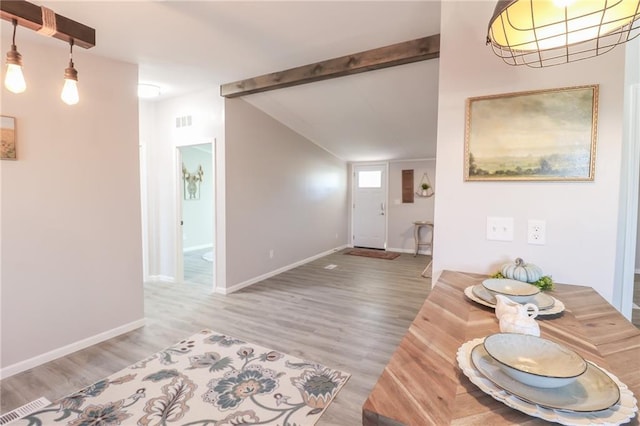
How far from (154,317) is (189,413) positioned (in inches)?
68.5

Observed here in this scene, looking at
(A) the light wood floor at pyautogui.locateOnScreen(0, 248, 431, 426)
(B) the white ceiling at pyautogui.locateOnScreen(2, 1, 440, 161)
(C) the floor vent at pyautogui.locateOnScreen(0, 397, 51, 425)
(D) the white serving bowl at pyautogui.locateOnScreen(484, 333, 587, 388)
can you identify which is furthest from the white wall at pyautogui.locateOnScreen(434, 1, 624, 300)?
(C) the floor vent at pyautogui.locateOnScreen(0, 397, 51, 425)

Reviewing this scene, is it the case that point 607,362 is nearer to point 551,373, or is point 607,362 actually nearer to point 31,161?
point 551,373

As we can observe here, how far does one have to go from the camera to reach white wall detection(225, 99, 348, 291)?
4.07 m

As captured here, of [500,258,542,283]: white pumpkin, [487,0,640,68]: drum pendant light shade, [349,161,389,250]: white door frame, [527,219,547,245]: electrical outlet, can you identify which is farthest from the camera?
[349,161,389,250]: white door frame

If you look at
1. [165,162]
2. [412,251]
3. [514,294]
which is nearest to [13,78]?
[514,294]

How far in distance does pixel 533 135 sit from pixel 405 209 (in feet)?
17.7

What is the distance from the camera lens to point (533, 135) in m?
1.59

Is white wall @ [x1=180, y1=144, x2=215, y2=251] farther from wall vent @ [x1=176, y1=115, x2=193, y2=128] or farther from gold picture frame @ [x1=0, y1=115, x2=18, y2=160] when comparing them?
gold picture frame @ [x1=0, y1=115, x2=18, y2=160]

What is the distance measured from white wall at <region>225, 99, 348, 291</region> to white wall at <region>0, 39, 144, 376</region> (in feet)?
4.04

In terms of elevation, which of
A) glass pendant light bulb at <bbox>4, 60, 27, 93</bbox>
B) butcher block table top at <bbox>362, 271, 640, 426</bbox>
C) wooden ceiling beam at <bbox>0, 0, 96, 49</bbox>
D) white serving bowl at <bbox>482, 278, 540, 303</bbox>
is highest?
wooden ceiling beam at <bbox>0, 0, 96, 49</bbox>

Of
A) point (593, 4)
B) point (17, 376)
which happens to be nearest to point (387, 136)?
point (593, 4)

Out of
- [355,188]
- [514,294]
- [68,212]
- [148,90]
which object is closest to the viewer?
[514,294]

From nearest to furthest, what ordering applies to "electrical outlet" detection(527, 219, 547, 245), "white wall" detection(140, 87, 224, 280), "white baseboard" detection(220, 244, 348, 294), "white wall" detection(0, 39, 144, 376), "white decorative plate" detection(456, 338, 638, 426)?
1. "white decorative plate" detection(456, 338, 638, 426)
2. "electrical outlet" detection(527, 219, 547, 245)
3. "white wall" detection(0, 39, 144, 376)
4. "white baseboard" detection(220, 244, 348, 294)
5. "white wall" detection(140, 87, 224, 280)

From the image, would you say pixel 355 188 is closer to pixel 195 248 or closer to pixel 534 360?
pixel 195 248
